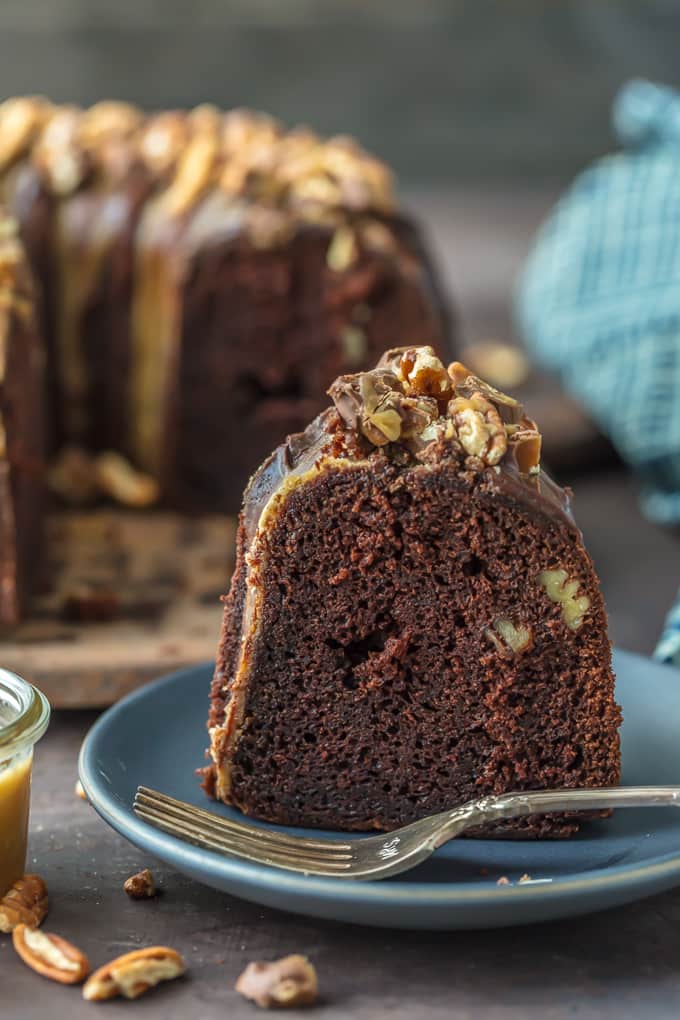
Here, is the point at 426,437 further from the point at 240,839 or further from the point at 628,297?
the point at 628,297

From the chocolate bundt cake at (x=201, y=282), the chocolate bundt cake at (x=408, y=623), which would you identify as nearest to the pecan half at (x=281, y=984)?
the chocolate bundt cake at (x=408, y=623)

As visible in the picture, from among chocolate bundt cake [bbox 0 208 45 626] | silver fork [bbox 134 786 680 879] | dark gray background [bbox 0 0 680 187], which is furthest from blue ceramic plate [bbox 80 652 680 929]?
dark gray background [bbox 0 0 680 187]

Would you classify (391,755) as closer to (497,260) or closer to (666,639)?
(666,639)

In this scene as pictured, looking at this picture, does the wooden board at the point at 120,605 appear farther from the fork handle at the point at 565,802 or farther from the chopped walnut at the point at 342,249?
the fork handle at the point at 565,802

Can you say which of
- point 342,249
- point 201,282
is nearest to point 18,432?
point 201,282

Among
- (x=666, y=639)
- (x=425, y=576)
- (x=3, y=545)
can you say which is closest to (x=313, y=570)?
(x=425, y=576)

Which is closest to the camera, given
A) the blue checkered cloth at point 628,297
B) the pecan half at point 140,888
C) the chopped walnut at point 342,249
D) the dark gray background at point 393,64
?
the pecan half at point 140,888

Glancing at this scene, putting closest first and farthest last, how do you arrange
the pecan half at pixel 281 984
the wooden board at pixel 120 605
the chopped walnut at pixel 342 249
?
1. the pecan half at pixel 281 984
2. the wooden board at pixel 120 605
3. the chopped walnut at pixel 342 249
